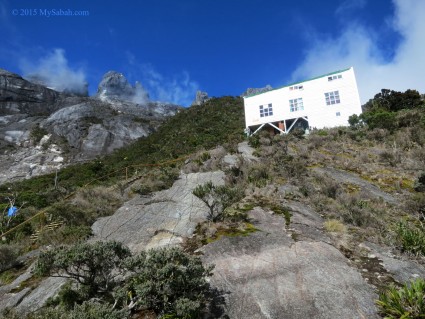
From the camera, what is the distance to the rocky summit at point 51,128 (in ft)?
197

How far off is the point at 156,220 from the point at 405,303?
8476 mm

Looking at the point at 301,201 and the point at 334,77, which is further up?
the point at 334,77

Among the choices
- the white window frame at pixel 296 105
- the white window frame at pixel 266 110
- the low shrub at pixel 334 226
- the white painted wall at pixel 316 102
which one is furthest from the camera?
the white window frame at pixel 266 110

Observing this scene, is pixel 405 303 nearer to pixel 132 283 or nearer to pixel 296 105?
pixel 132 283

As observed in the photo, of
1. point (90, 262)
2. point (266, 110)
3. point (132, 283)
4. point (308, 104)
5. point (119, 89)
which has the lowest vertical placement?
point (132, 283)

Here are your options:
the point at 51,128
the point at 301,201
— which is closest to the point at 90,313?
the point at 301,201

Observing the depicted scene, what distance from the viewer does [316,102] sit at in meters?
31.1

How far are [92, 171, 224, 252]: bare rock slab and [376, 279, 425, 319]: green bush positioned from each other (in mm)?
5811

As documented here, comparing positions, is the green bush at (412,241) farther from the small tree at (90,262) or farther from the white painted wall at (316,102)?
the white painted wall at (316,102)

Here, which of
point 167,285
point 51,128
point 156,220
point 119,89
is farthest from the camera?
point 119,89

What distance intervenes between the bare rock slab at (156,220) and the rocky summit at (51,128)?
47.8 metres

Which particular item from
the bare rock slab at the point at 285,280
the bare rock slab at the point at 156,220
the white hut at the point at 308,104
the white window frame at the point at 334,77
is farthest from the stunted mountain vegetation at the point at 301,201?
the white window frame at the point at 334,77

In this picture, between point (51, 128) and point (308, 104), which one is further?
point (51, 128)

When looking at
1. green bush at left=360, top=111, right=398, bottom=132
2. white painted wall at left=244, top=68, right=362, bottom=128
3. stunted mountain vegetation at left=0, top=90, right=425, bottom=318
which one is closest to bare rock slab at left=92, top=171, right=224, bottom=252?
stunted mountain vegetation at left=0, top=90, right=425, bottom=318
